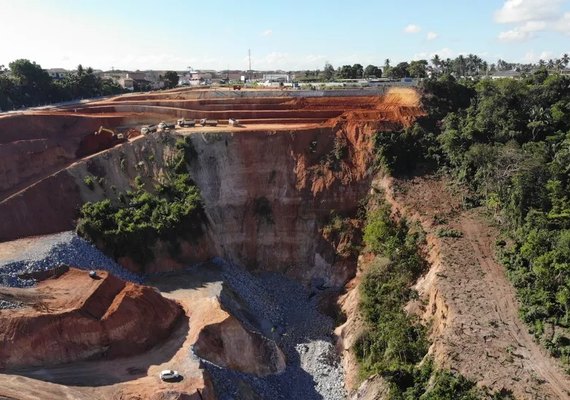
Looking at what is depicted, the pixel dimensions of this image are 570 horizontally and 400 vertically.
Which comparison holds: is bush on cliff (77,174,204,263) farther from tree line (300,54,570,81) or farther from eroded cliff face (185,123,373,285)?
tree line (300,54,570,81)

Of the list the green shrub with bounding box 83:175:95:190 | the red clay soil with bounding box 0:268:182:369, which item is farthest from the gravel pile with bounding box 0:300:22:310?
the green shrub with bounding box 83:175:95:190

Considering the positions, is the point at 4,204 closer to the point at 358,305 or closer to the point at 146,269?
the point at 146,269

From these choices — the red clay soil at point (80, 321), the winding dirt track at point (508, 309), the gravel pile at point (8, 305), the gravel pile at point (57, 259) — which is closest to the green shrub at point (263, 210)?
the gravel pile at point (57, 259)

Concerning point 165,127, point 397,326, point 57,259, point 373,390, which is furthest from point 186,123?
point 373,390

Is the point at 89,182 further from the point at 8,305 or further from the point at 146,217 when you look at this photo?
the point at 8,305

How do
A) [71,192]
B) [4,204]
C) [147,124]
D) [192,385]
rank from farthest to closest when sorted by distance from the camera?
[147,124] < [71,192] < [4,204] < [192,385]

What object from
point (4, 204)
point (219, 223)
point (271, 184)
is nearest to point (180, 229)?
point (219, 223)
